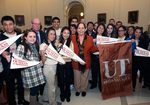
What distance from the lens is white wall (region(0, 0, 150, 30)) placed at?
6519 millimetres

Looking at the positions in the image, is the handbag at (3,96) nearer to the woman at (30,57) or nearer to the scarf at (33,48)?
the woman at (30,57)

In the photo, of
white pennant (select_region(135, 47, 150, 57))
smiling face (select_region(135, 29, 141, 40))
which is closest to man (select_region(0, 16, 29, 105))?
white pennant (select_region(135, 47, 150, 57))

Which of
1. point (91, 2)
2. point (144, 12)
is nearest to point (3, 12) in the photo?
point (91, 2)

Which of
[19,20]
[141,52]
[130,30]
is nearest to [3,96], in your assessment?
[141,52]

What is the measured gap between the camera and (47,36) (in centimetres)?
197

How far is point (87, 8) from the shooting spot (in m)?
7.85

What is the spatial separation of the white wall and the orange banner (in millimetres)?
5576

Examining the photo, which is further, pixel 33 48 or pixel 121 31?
pixel 121 31

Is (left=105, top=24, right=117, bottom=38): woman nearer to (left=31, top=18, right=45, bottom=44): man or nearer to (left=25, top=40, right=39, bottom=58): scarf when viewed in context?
(left=31, top=18, right=45, bottom=44): man

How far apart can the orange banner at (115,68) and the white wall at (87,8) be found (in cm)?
558

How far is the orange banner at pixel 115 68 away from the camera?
7.41 ft

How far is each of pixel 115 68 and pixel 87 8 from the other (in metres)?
6.65

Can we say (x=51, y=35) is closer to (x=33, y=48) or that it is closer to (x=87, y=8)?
(x=33, y=48)

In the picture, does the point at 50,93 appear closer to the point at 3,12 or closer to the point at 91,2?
the point at 91,2
